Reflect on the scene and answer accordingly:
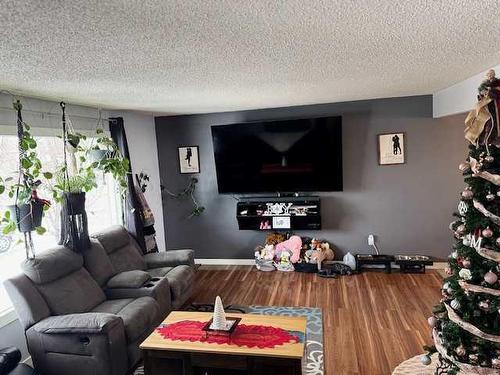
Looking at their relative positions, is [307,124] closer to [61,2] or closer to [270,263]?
[270,263]

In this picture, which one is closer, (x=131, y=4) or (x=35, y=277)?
(x=131, y=4)

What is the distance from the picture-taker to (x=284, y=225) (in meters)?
5.10

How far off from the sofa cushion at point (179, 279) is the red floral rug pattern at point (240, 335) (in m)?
0.88

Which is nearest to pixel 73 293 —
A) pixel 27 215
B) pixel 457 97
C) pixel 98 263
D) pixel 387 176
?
pixel 98 263

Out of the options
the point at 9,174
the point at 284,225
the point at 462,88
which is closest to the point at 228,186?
the point at 284,225

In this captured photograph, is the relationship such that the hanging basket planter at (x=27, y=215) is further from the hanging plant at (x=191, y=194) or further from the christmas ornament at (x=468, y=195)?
the christmas ornament at (x=468, y=195)

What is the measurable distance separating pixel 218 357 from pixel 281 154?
118 inches

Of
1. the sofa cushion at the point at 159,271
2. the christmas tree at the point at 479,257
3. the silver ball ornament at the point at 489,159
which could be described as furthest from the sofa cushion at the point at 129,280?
the silver ball ornament at the point at 489,159

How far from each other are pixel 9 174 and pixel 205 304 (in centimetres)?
Answer: 245

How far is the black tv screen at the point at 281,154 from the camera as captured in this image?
479cm

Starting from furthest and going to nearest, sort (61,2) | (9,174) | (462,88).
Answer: (462,88)
(9,174)
(61,2)

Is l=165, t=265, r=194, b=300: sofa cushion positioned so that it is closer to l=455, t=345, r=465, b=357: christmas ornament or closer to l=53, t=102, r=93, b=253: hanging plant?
l=53, t=102, r=93, b=253: hanging plant

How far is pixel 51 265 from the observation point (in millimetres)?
3096

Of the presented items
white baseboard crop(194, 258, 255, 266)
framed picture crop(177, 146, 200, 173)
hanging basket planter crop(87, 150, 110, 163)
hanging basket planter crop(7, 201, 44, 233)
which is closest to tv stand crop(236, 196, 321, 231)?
white baseboard crop(194, 258, 255, 266)
